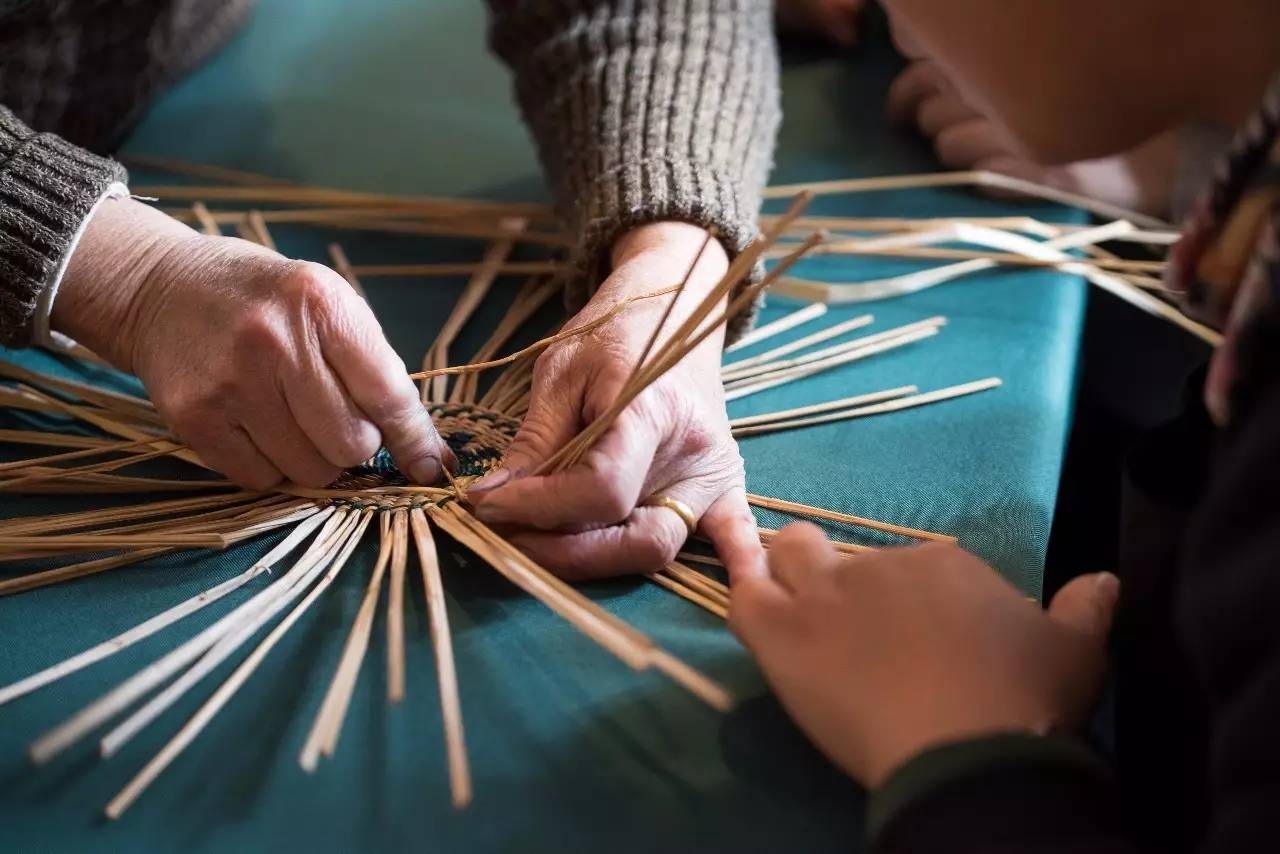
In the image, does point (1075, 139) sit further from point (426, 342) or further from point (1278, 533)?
point (426, 342)

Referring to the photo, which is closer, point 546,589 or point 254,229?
point 546,589

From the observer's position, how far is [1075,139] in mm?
693

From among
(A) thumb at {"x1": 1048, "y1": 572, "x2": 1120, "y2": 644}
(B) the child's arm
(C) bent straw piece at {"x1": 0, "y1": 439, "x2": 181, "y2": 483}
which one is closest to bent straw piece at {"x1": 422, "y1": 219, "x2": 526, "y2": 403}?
(C) bent straw piece at {"x1": 0, "y1": 439, "x2": 181, "y2": 483}

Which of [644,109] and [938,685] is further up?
[644,109]

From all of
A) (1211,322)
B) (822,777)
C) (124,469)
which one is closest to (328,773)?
(822,777)

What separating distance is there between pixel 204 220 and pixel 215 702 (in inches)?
24.1

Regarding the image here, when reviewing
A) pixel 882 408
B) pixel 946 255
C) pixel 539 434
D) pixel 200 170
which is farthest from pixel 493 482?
pixel 200 170

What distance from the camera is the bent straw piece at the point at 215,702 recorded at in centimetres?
54

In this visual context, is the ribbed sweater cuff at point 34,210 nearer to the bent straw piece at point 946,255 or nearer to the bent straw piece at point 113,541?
the bent straw piece at point 113,541

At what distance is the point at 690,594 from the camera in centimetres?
70

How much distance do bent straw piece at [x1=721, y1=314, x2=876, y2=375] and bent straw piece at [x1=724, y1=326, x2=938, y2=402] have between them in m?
0.02

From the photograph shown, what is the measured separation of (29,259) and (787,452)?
57 centimetres

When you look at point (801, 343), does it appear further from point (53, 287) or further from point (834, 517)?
point (53, 287)

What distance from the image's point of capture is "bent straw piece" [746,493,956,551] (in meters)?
0.74
